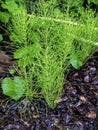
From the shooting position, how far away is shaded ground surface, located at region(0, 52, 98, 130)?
2047 mm

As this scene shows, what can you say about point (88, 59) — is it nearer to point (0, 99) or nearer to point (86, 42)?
point (86, 42)

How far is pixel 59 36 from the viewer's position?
245 cm

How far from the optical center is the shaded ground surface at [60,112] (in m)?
2.05

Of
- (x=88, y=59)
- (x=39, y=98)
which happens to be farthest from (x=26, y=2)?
(x=39, y=98)

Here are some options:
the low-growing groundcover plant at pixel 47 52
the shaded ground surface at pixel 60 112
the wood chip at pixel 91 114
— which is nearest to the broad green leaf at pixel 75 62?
the low-growing groundcover plant at pixel 47 52

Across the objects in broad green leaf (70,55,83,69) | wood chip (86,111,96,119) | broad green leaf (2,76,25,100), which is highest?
broad green leaf (70,55,83,69)

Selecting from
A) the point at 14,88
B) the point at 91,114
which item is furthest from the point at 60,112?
the point at 14,88

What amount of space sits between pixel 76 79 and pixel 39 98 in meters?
0.40

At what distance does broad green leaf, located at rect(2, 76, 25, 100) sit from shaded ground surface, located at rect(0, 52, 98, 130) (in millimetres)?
97

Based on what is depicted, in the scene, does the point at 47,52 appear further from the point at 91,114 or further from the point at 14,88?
the point at 91,114

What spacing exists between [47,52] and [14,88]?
13.3 inches

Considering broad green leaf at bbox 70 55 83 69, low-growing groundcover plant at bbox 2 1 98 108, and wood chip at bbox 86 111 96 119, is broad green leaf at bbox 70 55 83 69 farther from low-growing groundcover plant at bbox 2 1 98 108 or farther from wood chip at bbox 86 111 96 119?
wood chip at bbox 86 111 96 119

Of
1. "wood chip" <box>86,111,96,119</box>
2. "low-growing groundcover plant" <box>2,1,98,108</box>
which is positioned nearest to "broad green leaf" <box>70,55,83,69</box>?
"low-growing groundcover plant" <box>2,1,98,108</box>

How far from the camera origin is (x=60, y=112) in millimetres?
2154
